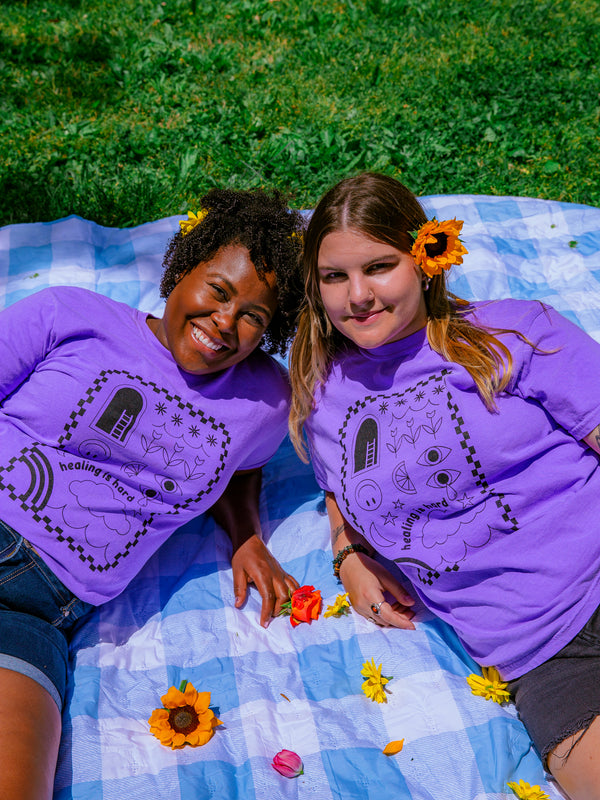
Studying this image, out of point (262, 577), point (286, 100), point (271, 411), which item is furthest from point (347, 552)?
point (286, 100)

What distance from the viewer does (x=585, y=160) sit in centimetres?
502

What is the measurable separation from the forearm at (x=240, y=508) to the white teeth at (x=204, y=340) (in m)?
0.78

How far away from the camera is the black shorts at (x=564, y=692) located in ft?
7.38

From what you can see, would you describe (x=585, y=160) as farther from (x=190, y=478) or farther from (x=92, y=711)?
(x=92, y=711)

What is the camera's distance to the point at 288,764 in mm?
2443

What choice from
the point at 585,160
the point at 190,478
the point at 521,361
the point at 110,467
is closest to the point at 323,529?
the point at 190,478

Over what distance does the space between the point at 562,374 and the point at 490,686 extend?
3.86 feet

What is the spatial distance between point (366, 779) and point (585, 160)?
4320 millimetres

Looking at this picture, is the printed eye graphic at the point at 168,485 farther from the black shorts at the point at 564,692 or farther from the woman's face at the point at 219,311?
the black shorts at the point at 564,692

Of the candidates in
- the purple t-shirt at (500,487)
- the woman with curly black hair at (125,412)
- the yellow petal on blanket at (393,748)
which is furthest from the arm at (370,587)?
the yellow petal on blanket at (393,748)

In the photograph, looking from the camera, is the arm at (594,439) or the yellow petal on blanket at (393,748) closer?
the arm at (594,439)

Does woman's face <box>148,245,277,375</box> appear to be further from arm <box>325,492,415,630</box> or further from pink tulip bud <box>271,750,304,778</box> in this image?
pink tulip bud <box>271,750,304,778</box>

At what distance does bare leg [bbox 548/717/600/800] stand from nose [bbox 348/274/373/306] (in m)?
1.52

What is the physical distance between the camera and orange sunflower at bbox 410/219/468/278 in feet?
8.00
